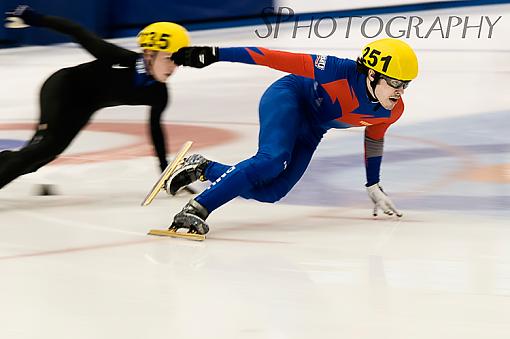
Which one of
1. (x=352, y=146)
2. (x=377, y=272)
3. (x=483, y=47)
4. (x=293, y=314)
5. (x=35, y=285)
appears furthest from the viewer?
(x=483, y=47)

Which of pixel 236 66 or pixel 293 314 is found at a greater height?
pixel 293 314

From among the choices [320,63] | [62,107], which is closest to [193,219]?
[320,63]

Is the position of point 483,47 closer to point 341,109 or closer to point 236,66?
point 236,66

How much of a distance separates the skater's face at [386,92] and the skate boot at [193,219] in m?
0.90

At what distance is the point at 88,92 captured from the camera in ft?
16.7

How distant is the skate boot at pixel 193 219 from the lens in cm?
423

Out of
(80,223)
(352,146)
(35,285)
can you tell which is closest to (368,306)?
(35,285)

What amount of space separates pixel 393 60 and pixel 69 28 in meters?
1.66

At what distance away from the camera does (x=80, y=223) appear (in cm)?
459

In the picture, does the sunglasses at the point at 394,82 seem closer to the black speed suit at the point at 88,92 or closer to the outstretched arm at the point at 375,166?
the outstretched arm at the point at 375,166

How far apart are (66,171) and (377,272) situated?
260cm

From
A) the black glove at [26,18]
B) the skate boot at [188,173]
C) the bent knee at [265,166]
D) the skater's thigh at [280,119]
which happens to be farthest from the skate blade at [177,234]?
the black glove at [26,18]

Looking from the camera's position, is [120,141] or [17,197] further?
[120,141]

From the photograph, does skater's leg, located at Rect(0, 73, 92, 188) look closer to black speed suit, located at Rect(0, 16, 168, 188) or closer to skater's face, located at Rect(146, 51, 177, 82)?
black speed suit, located at Rect(0, 16, 168, 188)
